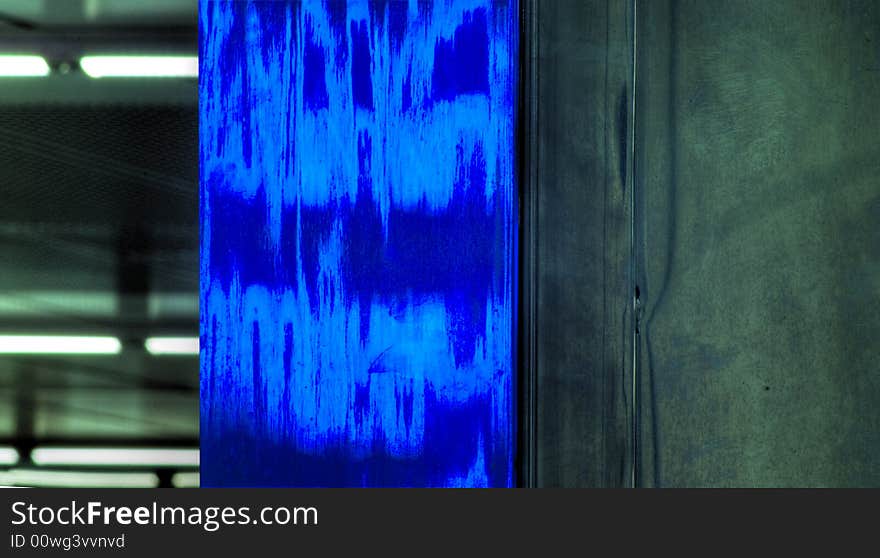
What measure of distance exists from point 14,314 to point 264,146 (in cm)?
103

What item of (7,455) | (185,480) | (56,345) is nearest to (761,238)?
(185,480)

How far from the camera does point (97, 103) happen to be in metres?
2.33

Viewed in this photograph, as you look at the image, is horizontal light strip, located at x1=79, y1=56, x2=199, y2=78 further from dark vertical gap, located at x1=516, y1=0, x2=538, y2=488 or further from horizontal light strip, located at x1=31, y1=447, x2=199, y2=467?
horizontal light strip, located at x1=31, y1=447, x2=199, y2=467

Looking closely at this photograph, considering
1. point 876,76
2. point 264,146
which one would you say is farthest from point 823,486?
point 264,146

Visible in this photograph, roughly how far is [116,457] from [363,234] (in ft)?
3.80

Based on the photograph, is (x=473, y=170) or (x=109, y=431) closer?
(x=473, y=170)

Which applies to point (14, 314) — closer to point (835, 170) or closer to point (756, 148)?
point (756, 148)

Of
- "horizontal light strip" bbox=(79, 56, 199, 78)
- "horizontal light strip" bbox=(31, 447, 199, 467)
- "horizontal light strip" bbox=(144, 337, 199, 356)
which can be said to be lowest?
"horizontal light strip" bbox=(31, 447, 199, 467)

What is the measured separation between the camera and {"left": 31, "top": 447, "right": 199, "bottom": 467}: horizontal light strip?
95.0 inches

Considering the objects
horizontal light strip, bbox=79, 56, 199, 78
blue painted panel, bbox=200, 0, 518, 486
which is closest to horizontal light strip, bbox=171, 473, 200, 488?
blue painted panel, bbox=200, 0, 518, 486

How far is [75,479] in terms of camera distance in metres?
2.43

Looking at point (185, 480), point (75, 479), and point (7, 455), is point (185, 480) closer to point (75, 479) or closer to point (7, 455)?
point (75, 479)

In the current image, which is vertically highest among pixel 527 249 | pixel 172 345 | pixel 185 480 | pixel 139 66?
pixel 139 66

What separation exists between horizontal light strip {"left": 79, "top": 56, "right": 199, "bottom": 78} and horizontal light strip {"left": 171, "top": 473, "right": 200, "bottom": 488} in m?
1.34
